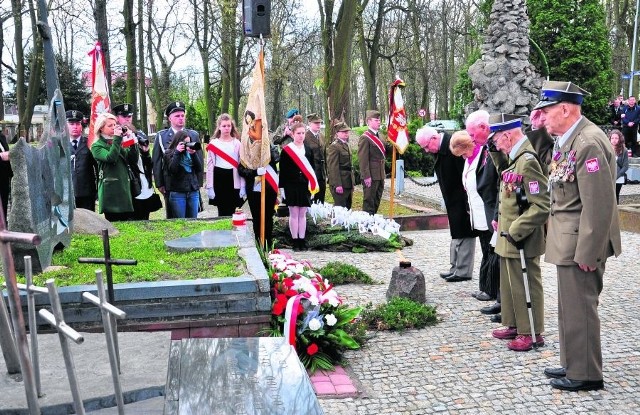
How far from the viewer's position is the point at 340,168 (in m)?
12.3

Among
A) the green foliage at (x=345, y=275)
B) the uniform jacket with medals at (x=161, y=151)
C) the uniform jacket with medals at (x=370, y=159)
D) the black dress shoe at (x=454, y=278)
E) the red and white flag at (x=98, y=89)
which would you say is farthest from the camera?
the uniform jacket with medals at (x=370, y=159)

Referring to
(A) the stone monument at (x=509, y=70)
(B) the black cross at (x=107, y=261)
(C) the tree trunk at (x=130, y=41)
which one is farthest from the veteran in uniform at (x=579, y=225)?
(C) the tree trunk at (x=130, y=41)

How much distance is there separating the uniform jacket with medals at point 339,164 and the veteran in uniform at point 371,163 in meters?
0.26

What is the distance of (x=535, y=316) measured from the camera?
5.75 metres

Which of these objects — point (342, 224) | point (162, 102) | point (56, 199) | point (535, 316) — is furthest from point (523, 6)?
point (162, 102)

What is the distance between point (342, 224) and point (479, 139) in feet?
13.6

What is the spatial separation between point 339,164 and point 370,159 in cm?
55

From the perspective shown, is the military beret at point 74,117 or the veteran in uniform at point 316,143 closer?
the military beret at point 74,117

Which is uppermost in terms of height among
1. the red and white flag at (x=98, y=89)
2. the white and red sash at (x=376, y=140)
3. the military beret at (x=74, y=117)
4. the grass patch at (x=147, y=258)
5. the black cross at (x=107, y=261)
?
the red and white flag at (x=98, y=89)

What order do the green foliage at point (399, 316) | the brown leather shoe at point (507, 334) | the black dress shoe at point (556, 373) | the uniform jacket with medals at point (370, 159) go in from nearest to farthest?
the black dress shoe at point (556, 373) < the brown leather shoe at point (507, 334) < the green foliage at point (399, 316) < the uniform jacket with medals at point (370, 159)

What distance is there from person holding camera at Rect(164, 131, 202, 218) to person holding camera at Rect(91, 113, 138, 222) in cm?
48

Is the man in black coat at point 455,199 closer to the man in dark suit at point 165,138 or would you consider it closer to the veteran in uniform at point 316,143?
the man in dark suit at point 165,138

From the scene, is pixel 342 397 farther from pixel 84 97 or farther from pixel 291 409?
pixel 84 97

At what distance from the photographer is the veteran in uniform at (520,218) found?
5465 millimetres
